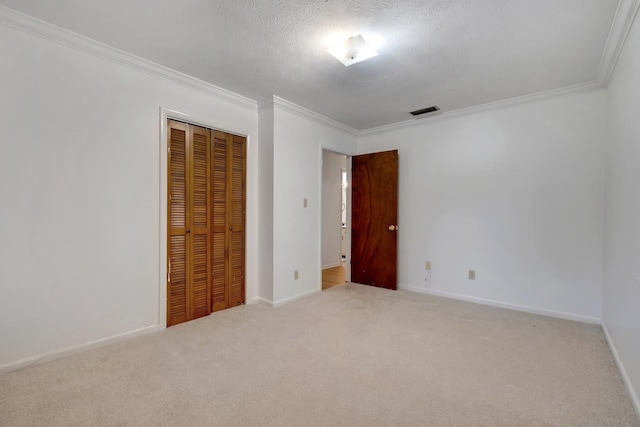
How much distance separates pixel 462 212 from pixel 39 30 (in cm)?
440

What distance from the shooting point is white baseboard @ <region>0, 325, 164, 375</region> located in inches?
78.3

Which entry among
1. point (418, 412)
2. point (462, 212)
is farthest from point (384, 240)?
point (418, 412)

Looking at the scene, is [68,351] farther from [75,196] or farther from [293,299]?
[293,299]

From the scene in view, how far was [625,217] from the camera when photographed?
2020 mm

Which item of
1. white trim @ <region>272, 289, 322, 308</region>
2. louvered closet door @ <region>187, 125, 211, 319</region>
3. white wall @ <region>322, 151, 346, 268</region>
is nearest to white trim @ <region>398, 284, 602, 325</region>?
white trim @ <region>272, 289, 322, 308</region>

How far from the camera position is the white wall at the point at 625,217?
176 cm

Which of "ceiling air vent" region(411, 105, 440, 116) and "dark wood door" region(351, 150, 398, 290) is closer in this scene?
"ceiling air vent" region(411, 105, 440, 116)

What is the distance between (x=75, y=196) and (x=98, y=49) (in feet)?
3.90

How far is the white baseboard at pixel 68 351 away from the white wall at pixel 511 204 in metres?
3.28

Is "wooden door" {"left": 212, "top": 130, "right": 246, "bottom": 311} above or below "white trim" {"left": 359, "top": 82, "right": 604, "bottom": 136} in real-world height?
below

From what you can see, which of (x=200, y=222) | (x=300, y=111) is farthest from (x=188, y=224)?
(x=300, y=111)

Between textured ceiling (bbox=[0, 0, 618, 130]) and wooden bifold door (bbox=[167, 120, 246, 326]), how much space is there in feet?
2.24

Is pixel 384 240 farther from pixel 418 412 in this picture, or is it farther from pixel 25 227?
pixel 25 227

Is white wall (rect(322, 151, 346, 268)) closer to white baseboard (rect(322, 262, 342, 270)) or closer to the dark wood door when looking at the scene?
white baseboard (rect(322, 262, 342, 270))
